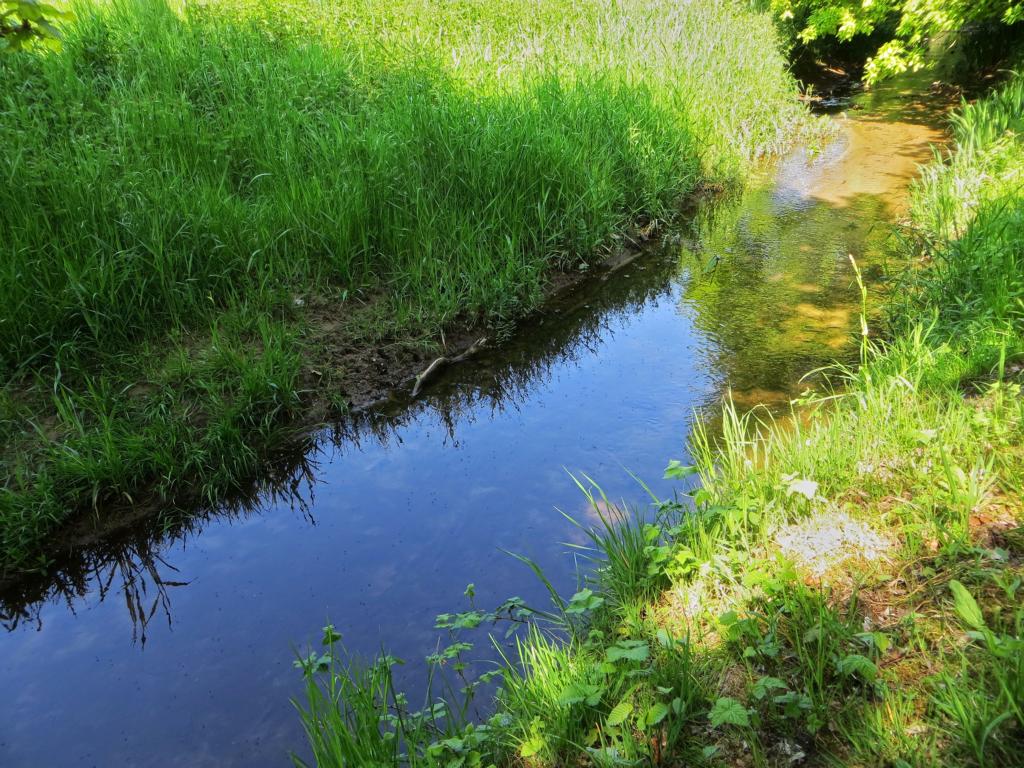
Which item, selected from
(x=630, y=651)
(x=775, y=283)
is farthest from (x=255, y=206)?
A: (x=630, y=651)

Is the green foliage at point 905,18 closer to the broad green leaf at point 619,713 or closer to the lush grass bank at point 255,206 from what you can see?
the lush grass bank at point 255,206

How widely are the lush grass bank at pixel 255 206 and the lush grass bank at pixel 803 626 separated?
1916mm

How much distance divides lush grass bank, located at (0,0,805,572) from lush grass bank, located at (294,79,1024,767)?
1916 mm

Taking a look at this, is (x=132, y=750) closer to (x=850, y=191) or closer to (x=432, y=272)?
(x=432, y=272)

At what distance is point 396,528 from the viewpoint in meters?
3.75

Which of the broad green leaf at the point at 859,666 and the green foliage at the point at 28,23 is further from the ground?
the green foliage at the point at 28,23

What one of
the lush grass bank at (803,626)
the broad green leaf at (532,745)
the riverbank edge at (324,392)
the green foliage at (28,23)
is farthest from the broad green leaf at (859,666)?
the riverbank edge at (324,392)

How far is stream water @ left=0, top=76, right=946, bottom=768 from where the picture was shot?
2893mm

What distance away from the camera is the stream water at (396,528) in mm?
2893

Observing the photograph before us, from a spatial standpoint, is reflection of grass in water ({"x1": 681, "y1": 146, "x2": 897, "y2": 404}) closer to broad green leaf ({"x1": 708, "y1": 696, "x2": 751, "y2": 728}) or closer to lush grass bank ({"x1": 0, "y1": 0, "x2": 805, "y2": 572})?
lush grass bank ({"x1": 0, "y1": 0, "x2": 805, "y2": 572})

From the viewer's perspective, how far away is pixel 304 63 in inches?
272

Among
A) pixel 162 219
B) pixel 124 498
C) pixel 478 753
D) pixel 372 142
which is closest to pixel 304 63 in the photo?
pixel 372 142

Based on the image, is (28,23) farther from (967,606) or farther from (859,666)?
(967,606)

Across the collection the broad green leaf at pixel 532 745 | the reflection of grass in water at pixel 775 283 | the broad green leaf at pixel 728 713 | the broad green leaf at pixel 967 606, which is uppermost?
the broad green leaf at pixel 967 606
